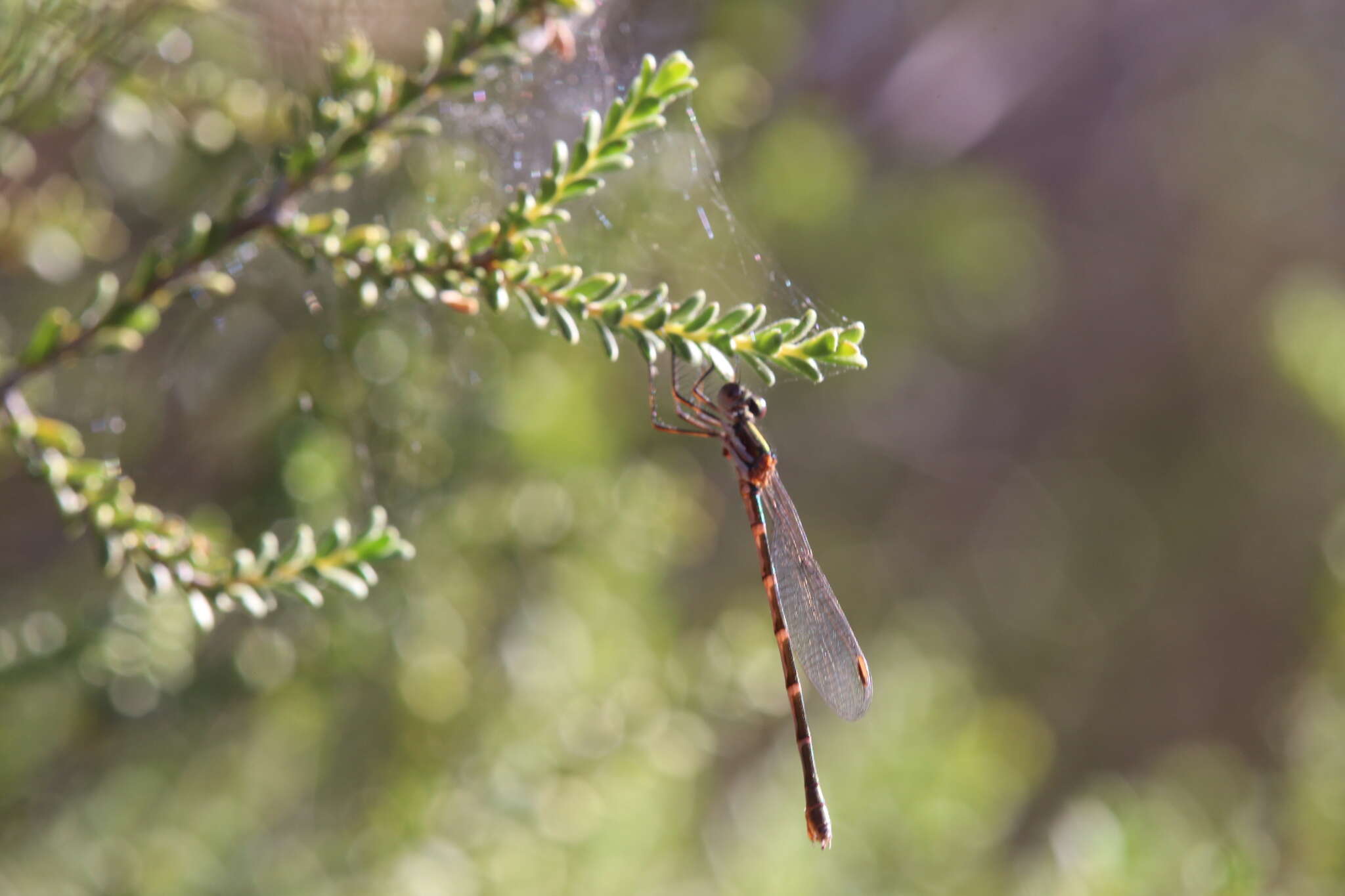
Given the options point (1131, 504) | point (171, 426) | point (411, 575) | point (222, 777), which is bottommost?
point (1131, 504)

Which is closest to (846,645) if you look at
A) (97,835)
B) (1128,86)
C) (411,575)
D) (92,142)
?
(411,575)

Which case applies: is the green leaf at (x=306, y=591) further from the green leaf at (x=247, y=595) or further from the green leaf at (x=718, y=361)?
the green leaf at (x=718, y=361)

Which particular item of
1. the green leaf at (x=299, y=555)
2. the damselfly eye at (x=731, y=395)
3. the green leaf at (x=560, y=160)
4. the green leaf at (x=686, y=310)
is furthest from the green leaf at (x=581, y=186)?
the damselfly eye at (x=731, y=395)

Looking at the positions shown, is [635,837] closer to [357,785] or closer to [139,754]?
[357,785]

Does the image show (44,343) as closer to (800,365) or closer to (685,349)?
(685,349)

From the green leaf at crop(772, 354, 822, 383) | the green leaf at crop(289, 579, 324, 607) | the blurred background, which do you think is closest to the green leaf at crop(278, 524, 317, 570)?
the green leaf at crop(289, 579, 324, 607)
